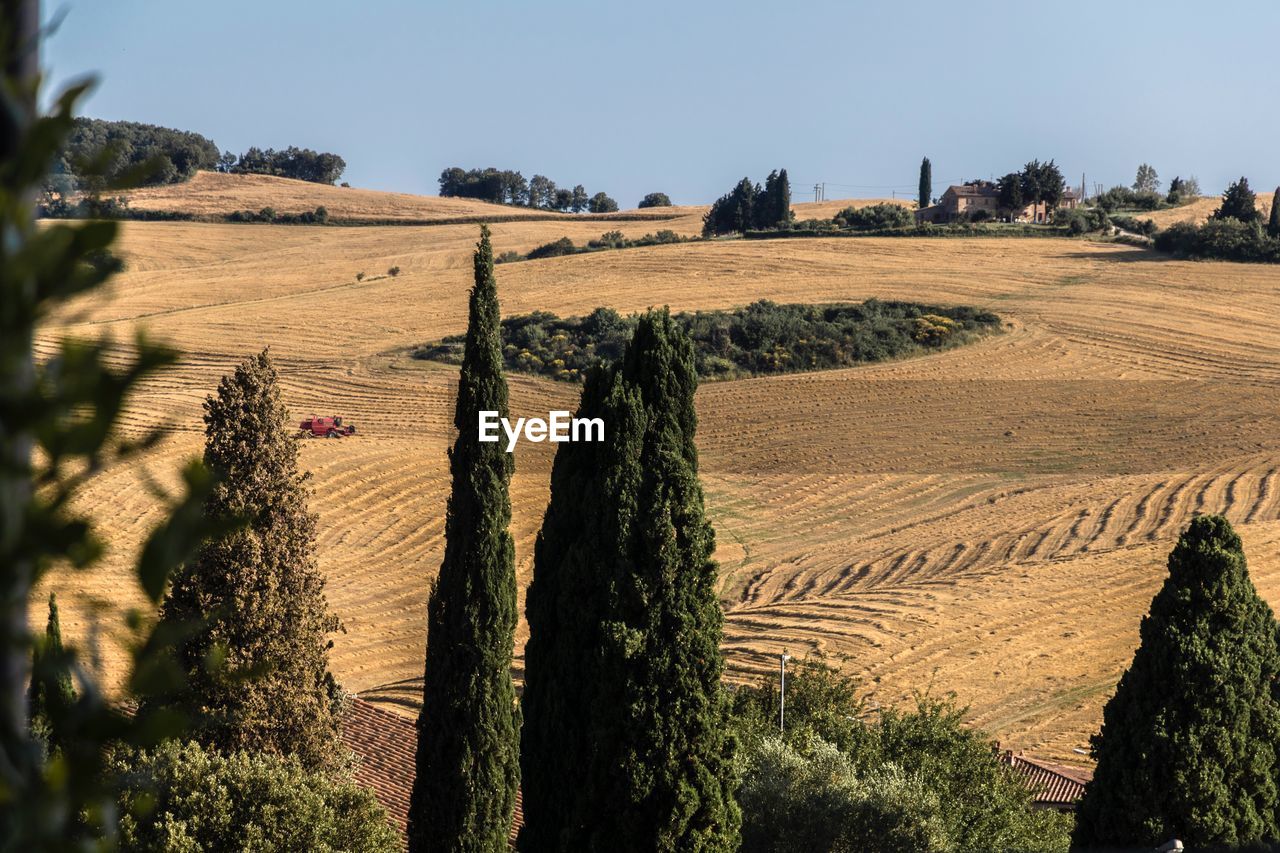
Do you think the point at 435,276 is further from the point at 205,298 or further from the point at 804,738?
the point at 804,738

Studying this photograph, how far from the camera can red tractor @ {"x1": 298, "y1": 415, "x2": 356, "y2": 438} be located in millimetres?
39438

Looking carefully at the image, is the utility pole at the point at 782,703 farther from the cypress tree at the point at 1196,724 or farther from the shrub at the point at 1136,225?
the shrub at the point at 1136,225

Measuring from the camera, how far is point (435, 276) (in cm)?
5997

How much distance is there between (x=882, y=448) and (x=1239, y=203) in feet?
145

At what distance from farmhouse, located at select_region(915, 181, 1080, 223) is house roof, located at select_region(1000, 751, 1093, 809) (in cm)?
5221

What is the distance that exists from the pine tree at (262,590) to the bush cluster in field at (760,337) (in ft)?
90.5

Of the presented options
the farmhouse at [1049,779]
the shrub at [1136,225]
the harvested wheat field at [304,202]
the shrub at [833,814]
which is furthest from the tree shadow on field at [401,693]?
the harvested wheat field at [304,202]

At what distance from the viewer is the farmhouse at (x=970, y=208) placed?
243 feet

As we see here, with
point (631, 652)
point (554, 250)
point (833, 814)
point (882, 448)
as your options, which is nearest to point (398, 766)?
point (833, 814)

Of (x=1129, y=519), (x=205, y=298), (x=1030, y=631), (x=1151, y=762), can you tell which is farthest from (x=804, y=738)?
(x=205, y=298)

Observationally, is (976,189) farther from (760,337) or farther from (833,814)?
(833,814)

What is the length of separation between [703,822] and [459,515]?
4.53 m

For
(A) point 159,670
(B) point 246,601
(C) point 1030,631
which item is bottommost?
(C) point 1030,631

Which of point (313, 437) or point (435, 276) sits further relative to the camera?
point (435, 276)
